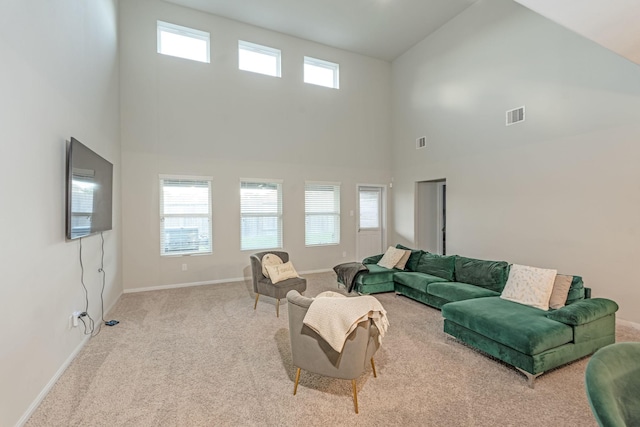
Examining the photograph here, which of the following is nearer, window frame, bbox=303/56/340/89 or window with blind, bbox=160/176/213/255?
window with blind, bbox=160/176/213/255

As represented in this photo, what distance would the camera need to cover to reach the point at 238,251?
232 inches

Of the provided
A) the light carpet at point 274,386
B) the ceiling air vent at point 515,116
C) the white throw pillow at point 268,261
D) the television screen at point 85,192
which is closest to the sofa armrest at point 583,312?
the light carpet at point 274,386

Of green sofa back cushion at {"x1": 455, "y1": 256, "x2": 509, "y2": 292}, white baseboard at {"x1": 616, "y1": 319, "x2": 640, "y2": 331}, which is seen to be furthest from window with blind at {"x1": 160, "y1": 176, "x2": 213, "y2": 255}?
white baseboard at {"x1": 616, "y1": 319, "x2": 640, "y2": 331}

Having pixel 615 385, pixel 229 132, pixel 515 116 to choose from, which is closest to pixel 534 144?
pixel 515 116

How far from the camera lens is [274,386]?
2338 millimetres

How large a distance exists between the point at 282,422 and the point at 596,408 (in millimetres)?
1702

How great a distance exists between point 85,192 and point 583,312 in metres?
4.88

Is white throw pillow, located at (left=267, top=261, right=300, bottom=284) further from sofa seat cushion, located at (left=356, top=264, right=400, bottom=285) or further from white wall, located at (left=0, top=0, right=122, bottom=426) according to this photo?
white wall, located at (left=0, top=0, right=122, bottom=426)

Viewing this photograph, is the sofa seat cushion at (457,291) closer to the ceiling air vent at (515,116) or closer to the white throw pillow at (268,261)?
the white throw pillow at (268,261)

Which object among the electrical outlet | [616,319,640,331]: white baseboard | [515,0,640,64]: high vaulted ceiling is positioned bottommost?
[616,319,640,331]: white baseboard

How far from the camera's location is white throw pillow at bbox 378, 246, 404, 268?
16.5 feet

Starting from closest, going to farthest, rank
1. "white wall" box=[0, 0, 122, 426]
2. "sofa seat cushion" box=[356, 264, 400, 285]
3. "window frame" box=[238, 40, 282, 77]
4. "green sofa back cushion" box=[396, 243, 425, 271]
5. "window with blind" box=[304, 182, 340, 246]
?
1. "white wall" box=[0, 0, 122, 426]
2. "sofa seat cushion" box=[356, 264, 400, 285]
3. "green sofa back cushion" box=[396, 243, 425, 271]
4. "window frame" box=[238, 40, 282, 77]
5. "window with blind" box=[304, 182, 340, 246]

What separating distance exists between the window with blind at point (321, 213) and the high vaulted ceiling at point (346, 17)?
3.27 metres

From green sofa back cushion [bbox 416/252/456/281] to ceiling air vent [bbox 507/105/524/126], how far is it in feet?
8.15
